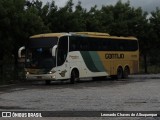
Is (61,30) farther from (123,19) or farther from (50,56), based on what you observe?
(123,19)

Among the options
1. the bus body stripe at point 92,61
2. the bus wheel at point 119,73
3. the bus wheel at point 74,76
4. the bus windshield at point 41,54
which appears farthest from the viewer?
the bus wheel at point 119,73

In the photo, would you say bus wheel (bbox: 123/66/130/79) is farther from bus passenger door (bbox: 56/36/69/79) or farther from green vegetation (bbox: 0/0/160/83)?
bus passenger door (bbox: 56/36/69/79)

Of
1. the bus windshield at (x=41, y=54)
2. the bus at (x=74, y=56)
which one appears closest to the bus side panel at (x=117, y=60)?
the bus at (x=74, y=56)

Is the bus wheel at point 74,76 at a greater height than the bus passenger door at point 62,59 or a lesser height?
lesser

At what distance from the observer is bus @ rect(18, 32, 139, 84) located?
3067 centimetres

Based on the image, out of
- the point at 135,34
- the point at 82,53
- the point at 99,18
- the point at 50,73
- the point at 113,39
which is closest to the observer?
the point at 50,73

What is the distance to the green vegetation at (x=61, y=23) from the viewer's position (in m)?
33.0

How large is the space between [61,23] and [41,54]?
29.3ft

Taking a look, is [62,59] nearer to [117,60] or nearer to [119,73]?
[117,60]

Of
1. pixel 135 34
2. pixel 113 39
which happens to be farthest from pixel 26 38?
pixel 135 34

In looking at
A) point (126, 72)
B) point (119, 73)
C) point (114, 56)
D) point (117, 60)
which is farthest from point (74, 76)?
point (126, 72)

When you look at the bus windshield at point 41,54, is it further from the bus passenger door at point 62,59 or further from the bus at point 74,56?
the bus passenger door at point 62,59

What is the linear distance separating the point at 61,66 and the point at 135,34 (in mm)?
23803

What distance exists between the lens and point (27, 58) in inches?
1233
